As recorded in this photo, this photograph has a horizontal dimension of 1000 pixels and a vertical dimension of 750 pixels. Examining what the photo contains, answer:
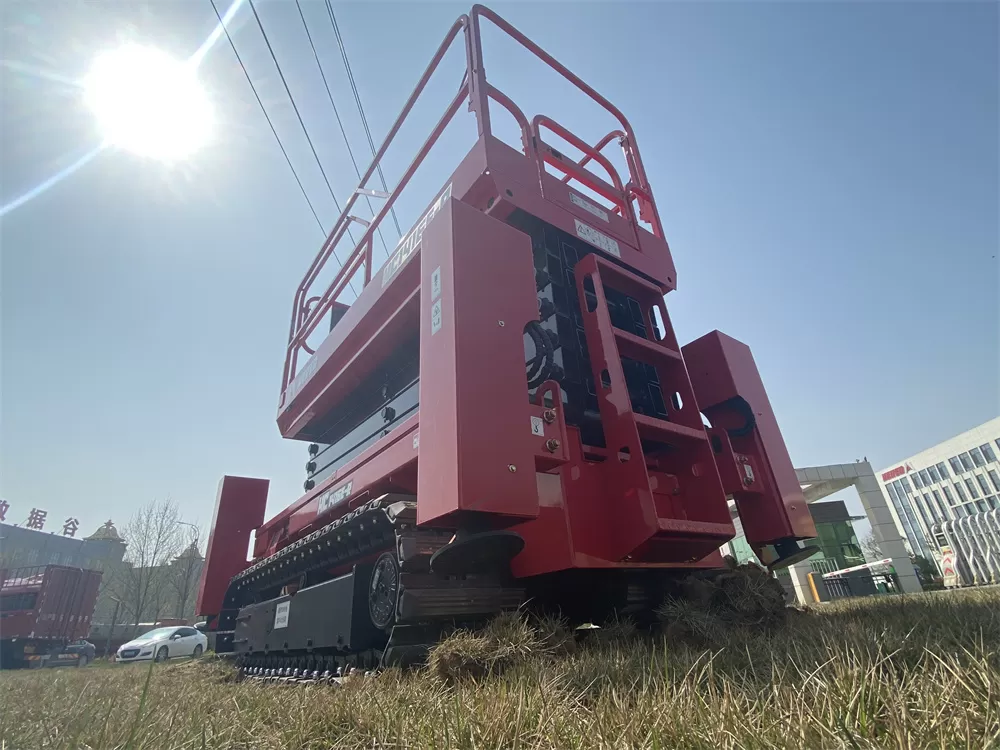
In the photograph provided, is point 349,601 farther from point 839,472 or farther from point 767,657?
point 839,472

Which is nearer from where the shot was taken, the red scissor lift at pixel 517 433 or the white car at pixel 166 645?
the red scissor lift at pixel 517 433

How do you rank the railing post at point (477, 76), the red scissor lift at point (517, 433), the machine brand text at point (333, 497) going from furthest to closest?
1. the machine brand text at point (333, 497)
2. the railing post at point (477, 76)
3. the red scissor lift at point (517, 433)

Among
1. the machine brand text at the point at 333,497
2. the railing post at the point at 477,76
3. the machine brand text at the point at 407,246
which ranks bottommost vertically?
the machine brand text at the point at 333,497

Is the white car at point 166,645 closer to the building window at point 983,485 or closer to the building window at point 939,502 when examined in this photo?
the building window at point 983,485

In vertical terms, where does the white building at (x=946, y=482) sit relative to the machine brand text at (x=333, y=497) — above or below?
above

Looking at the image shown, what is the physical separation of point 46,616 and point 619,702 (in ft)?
65.3

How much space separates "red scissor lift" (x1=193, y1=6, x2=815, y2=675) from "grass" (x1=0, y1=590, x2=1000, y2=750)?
0.43 m

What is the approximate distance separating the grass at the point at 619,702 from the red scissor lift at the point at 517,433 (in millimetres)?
429

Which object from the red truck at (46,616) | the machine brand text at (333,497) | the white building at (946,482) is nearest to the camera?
the machine brand text at (333,497)

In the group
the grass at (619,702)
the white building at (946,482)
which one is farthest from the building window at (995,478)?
the grass at (619,702)

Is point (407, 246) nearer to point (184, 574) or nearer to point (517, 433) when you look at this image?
point (517, 433)

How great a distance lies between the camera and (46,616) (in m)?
14.7

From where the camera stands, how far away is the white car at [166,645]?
1301cm

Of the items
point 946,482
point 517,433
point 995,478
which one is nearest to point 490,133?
point 517,433
